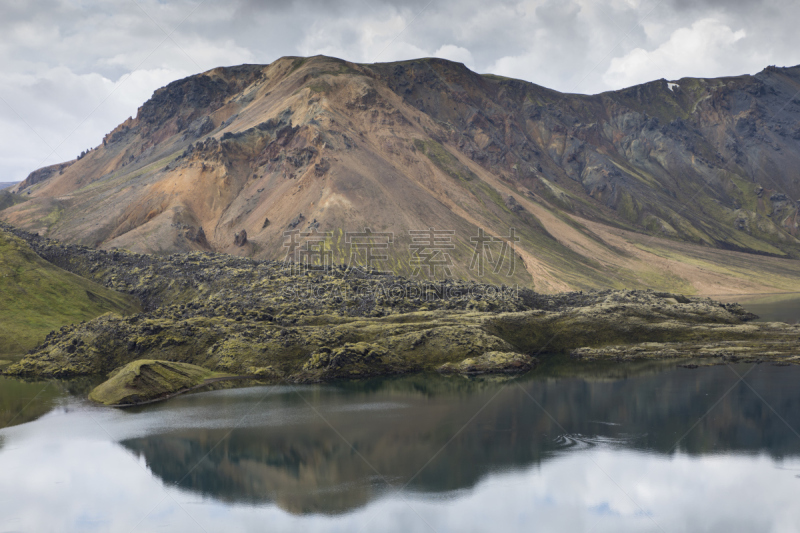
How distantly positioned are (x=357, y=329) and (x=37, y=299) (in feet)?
250

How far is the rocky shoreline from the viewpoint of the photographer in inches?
4296

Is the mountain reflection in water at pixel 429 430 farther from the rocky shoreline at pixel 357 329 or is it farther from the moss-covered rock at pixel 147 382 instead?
the rocky shoreline at pixel 357 329

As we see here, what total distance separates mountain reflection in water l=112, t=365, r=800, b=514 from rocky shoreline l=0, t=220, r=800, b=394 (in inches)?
418

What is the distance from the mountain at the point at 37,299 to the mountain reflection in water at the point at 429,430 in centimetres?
5640

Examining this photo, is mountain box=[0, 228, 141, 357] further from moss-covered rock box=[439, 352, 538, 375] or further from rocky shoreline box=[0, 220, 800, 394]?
moss-covered rock box=[439, 352, 538, 375]

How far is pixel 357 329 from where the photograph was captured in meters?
118

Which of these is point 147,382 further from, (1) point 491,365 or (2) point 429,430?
(1) point 491,365

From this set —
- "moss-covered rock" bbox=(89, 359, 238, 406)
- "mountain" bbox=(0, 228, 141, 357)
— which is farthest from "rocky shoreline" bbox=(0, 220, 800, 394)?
"mountain" bbox=(0, 228, 141, 357)

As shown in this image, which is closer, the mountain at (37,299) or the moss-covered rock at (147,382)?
the moss-covered rock at (147,382)

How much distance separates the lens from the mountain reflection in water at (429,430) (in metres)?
57.4

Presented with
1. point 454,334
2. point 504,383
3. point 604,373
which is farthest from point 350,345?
point 604,373

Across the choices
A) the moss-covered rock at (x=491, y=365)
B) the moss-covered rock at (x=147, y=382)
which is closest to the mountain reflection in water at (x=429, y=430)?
the moss-covered rock at (x=147, y=382)

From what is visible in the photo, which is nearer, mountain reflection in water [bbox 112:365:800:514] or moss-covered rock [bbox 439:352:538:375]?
mountain reflection in water [bbox 112:365:800:514]

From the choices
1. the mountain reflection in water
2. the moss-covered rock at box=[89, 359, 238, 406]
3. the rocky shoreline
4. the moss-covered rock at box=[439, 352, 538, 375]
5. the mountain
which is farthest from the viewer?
the mountain
